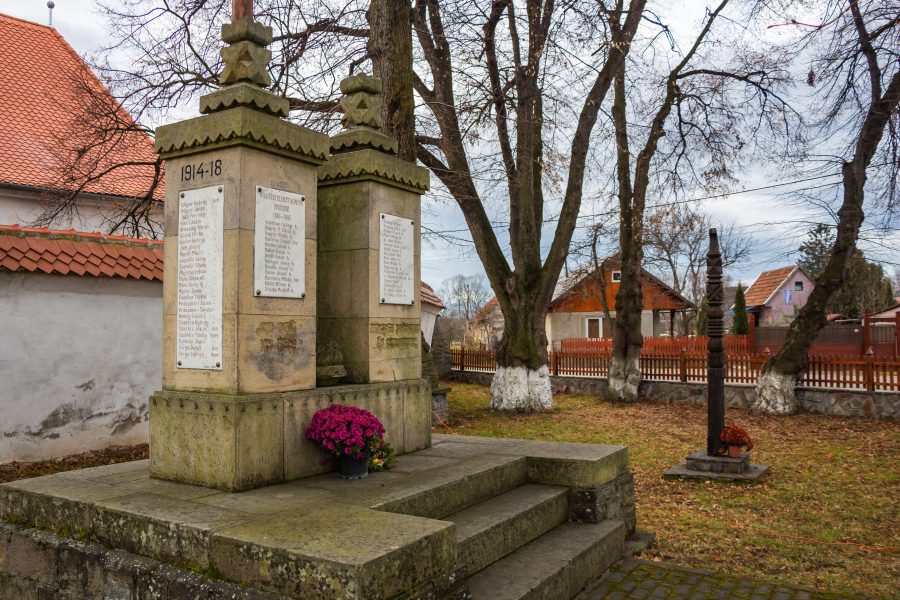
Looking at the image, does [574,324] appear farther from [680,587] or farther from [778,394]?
[680,587]

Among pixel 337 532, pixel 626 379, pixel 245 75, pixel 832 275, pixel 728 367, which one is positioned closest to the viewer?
pixel 337 532

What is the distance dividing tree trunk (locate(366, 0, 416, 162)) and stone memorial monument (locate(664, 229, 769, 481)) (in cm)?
480

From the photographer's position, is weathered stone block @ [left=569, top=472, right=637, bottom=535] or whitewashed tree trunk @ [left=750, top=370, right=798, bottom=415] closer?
weathered stone block @ [left=569, top=472, right=637, bottom=535]

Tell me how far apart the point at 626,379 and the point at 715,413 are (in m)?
8.47

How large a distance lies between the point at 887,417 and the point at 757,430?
127 inches

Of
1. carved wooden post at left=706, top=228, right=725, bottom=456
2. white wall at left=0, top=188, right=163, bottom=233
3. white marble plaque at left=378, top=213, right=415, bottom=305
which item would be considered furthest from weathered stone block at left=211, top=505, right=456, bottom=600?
white wall at left=0, top=188, right=163, bottom=233

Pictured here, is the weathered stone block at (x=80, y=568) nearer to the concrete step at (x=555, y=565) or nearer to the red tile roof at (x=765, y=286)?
the concrete step at (x=555, y=565)

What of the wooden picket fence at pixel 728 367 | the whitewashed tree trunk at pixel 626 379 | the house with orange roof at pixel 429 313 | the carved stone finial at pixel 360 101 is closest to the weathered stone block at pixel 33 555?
the carved stone finial at pixel 360 101

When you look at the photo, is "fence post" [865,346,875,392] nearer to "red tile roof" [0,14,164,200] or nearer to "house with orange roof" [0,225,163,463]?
"house with orange roof" [0,225,163,463]

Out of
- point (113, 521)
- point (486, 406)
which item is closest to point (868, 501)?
point (113, 521)

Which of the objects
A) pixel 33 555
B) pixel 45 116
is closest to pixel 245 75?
pixel 33 555

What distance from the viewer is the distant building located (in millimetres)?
37281

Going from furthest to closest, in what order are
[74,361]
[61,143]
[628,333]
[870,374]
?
[628,333] → [870,374] → [61,143] → [74,361]

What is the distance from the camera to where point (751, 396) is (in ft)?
54.2
